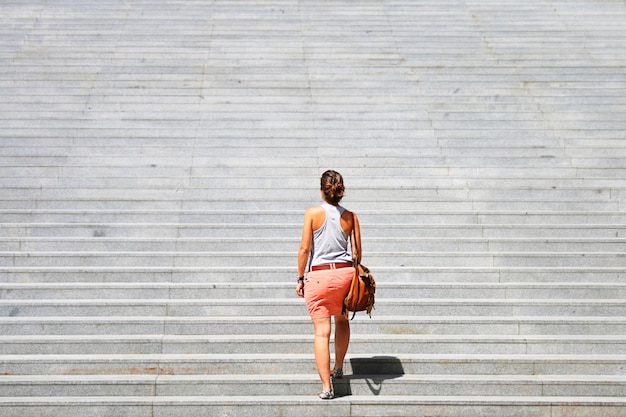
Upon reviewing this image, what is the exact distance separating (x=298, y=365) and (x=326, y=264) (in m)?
1.05

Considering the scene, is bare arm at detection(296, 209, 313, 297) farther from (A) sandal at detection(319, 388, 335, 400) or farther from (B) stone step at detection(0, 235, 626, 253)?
(B) stone step at detection(0, 235, 626, 253)

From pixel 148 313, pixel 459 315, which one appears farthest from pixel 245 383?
pixel 459 315

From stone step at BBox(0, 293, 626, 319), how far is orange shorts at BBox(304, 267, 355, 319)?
1320 millimetres

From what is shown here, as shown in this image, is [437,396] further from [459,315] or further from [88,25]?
[88,25]

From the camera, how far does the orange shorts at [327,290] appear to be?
5887 millimetres

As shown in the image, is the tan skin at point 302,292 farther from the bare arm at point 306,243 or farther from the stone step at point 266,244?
the stone step at point 266,244

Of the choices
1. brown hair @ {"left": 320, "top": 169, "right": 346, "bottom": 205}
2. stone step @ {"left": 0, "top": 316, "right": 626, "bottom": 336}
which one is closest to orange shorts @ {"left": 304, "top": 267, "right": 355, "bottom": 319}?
brown hair @ {"left": 320, "top": 169, "right": 346, "bottom": 205}

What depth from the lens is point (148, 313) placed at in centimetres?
723

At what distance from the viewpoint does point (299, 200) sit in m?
8.98

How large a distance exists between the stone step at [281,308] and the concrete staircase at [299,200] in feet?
0.06

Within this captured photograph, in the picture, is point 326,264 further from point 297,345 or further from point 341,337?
point 297,345

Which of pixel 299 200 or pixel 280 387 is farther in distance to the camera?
pixel 299 200

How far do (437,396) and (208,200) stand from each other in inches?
143

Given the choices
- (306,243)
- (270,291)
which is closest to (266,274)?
(270,291)
